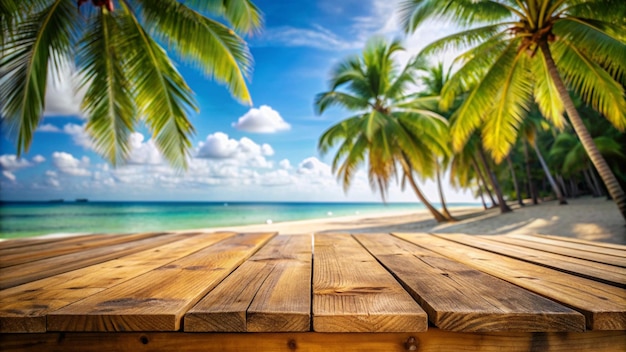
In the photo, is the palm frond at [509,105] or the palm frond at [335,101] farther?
the palm frond at [335,101]

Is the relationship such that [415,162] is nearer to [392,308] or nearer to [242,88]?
[242,88]

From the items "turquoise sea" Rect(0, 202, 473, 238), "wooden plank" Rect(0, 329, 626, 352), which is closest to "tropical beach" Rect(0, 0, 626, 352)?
"wooden plank" Rect(0, 329, 626, 352)

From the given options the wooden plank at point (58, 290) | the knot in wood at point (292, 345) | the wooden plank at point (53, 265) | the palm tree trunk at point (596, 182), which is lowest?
the knot in wood at point (292, 345)

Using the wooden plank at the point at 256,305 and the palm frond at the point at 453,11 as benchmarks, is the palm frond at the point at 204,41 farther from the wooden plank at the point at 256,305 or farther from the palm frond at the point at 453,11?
the wooden plank at the point at 256,305

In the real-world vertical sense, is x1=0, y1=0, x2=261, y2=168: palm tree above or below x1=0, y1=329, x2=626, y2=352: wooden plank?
above

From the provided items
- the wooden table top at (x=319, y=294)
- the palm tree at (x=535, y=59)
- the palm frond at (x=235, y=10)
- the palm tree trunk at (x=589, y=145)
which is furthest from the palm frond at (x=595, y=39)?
the palm frond at (x=235, y=10)

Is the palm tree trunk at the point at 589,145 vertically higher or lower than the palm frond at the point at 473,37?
lower

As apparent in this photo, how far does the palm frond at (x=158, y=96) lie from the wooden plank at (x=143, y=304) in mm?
4257

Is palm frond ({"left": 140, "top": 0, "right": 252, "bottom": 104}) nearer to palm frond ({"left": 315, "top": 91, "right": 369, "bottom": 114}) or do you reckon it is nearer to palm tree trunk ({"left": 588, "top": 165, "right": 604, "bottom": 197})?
palm frond ({"left": 315, "top": 91, "right": 369, "bottom": 114})

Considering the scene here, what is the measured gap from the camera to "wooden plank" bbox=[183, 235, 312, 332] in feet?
2.58

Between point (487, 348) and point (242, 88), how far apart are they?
218 inches

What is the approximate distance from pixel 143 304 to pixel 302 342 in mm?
429

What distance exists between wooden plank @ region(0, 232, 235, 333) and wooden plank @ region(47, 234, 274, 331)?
1.9 inches

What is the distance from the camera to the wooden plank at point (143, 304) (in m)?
0.79
